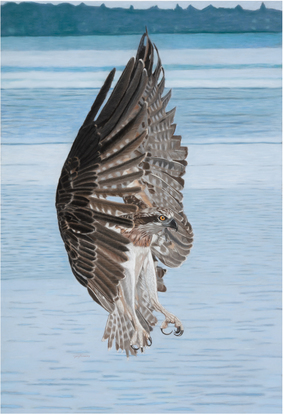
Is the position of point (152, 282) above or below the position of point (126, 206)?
below

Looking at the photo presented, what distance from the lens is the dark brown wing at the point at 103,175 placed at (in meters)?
1.50

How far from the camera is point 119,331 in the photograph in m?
1.86

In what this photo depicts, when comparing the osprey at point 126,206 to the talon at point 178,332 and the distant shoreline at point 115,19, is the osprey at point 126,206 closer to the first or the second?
the talon at point 178,332

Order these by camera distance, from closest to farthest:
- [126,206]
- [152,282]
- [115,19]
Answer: [126,206]
[152,282]
[115,19]

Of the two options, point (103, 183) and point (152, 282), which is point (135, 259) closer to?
point (152, 282)

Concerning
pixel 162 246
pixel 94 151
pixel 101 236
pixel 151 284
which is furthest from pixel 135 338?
pixel 94 151

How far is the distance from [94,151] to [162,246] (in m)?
0.49

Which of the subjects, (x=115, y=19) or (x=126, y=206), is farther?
(x=115, y=19)

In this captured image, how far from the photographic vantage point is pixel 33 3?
114 inches

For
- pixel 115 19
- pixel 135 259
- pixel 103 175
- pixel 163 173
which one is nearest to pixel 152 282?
pixel 135 259

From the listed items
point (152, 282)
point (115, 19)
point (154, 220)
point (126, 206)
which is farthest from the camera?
point (115, 19)

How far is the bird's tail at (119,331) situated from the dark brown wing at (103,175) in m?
0.28

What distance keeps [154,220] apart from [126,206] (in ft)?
0.71

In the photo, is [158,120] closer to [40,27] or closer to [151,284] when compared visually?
[151,284]
